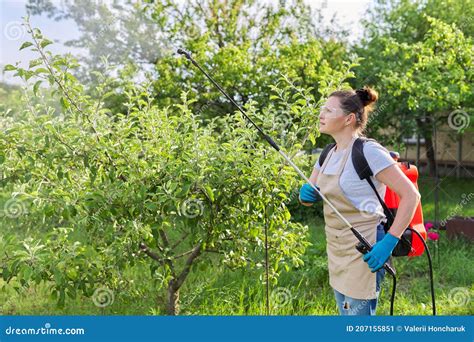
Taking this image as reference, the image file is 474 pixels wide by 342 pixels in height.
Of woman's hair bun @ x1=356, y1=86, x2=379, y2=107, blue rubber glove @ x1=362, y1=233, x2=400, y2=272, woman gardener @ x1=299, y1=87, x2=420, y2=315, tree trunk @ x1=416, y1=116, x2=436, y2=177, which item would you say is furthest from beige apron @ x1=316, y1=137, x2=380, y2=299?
tree trunk @ x1=416, y1=116, x2=436, y2=177

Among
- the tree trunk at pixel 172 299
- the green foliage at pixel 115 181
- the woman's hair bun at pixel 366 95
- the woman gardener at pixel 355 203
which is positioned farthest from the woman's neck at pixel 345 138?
the tree trunk at pixel 172 299

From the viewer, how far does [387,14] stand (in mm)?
11469

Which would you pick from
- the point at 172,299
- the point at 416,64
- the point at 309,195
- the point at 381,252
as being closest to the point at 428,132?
the point at 416,64

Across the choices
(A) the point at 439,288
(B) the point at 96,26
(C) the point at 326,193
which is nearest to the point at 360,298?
(C) the point at 326,193

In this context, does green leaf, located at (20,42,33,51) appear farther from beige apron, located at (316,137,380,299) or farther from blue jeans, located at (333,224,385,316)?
blue jeans, located at (333,224,385,316)

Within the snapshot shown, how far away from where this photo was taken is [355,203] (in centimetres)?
263

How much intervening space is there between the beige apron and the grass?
4.06 ft

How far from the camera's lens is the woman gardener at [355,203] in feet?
8.24

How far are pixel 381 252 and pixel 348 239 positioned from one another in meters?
0.21

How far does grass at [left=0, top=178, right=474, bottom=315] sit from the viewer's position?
426 cm

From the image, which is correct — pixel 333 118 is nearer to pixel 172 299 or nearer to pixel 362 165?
pixel 362 165

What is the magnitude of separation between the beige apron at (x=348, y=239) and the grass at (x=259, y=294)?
124 cm

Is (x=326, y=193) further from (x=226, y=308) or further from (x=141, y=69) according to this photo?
(x=141, y=69)

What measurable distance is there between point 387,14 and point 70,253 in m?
9.80
